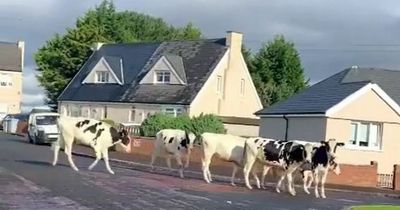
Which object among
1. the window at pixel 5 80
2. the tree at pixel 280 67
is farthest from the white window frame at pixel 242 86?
the window at pixel 5 80

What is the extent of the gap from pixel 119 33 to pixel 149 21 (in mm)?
16955

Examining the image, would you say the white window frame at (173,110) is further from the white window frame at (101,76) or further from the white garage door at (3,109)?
the white garage door at (3,109)

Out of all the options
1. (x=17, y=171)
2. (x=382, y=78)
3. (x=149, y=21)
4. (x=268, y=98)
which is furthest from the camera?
(x=149, y=21)

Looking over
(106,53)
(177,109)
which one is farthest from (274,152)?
(106,53)

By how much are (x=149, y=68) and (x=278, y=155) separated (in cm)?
4244

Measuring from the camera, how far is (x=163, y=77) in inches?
2566

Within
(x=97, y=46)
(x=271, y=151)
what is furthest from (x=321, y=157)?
(x=97, y=46)

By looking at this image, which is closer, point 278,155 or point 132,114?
point 278,155

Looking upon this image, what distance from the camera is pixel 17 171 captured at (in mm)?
24734

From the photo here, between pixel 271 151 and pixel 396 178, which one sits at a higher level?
pixel 271 151

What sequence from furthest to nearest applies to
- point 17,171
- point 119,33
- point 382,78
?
point 119,33 < point 382,78 < point 17,171

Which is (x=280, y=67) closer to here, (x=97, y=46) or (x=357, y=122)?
(x=97, y=46)

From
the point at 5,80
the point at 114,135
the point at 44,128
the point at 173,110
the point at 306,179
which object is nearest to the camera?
the point at 306,179

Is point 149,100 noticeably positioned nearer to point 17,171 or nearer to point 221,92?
point 221,92
